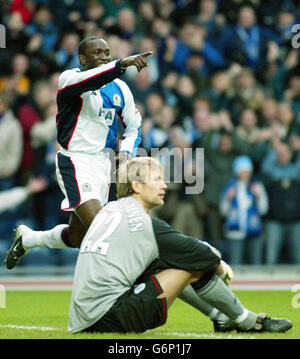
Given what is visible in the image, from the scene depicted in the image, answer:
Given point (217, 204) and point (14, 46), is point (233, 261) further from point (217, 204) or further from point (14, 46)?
point (14, 46)

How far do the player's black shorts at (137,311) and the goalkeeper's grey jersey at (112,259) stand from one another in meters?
0.05

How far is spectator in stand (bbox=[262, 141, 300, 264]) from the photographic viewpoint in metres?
12.8

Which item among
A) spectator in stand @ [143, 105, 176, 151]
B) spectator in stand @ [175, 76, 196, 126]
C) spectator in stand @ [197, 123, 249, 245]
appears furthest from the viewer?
spectator in stand @ [175, 76, 196, 126]

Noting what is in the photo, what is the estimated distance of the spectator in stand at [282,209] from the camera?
1284 centimetres

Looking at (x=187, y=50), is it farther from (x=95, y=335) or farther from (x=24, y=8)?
(x=95, y=335)

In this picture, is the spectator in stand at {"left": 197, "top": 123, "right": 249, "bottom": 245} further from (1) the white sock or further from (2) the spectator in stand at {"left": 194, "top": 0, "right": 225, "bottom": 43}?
(1) the white sock

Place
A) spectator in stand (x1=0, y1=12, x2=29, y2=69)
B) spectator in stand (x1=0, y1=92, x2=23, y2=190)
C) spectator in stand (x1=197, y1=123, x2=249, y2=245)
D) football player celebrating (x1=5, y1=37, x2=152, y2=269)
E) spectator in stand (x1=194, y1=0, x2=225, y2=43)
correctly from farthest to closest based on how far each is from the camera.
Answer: spectator in stand (x1=194, y1=0, x2=225, y2=43) → spectator in stand (x1=0, y1=12, x2=29, y2=69) → spectator in stand (x1=197, y1=123, x2=249, y2=245) → spectator in stand (x1=0, y1=92, x2=23, y2=190) → football player celebrating (x1=5, y1=37, x2=152, y2=269)

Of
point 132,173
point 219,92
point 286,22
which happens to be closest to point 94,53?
point 132,173

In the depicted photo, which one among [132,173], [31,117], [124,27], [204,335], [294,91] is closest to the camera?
[132,173]

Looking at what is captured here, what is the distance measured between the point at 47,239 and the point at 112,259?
272 centimetres

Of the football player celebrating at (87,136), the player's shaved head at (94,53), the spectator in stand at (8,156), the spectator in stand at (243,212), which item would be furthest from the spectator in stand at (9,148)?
the player's shaved head at (94,53)

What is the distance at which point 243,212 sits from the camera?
12.6 m

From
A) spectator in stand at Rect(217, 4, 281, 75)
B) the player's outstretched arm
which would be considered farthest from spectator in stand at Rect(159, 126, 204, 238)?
the player's outstretched arm

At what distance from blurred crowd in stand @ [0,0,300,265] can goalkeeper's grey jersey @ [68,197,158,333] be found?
5.54 meters
